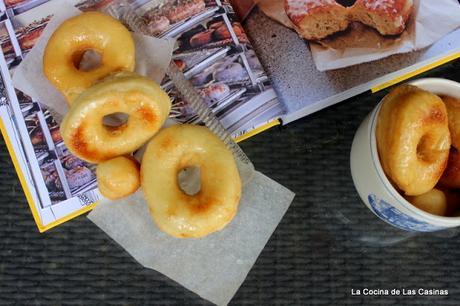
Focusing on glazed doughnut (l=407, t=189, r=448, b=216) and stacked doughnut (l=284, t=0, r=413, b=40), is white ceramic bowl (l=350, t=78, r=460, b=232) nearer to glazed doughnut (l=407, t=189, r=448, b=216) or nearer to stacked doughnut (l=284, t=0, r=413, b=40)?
glazed doughnut (l=407, t=189, r=448, b=216)

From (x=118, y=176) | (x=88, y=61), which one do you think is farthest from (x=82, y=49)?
(x=118, y=176)

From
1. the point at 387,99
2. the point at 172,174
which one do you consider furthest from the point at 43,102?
the point at 387,99

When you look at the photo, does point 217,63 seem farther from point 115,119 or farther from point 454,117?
point 454,117

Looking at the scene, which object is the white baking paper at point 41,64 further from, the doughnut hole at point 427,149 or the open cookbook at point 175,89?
the doughnut hole at point 427,149

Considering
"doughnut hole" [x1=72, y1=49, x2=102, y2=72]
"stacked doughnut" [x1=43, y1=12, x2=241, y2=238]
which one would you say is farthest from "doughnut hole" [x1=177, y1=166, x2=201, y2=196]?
"doughnut hole" [x1=72, y1=49, x2=102, y2=72]

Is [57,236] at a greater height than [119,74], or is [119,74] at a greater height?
[119,74]

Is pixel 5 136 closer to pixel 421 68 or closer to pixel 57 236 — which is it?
pixel 57 236

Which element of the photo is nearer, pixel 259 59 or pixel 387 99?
pixel 387 99
